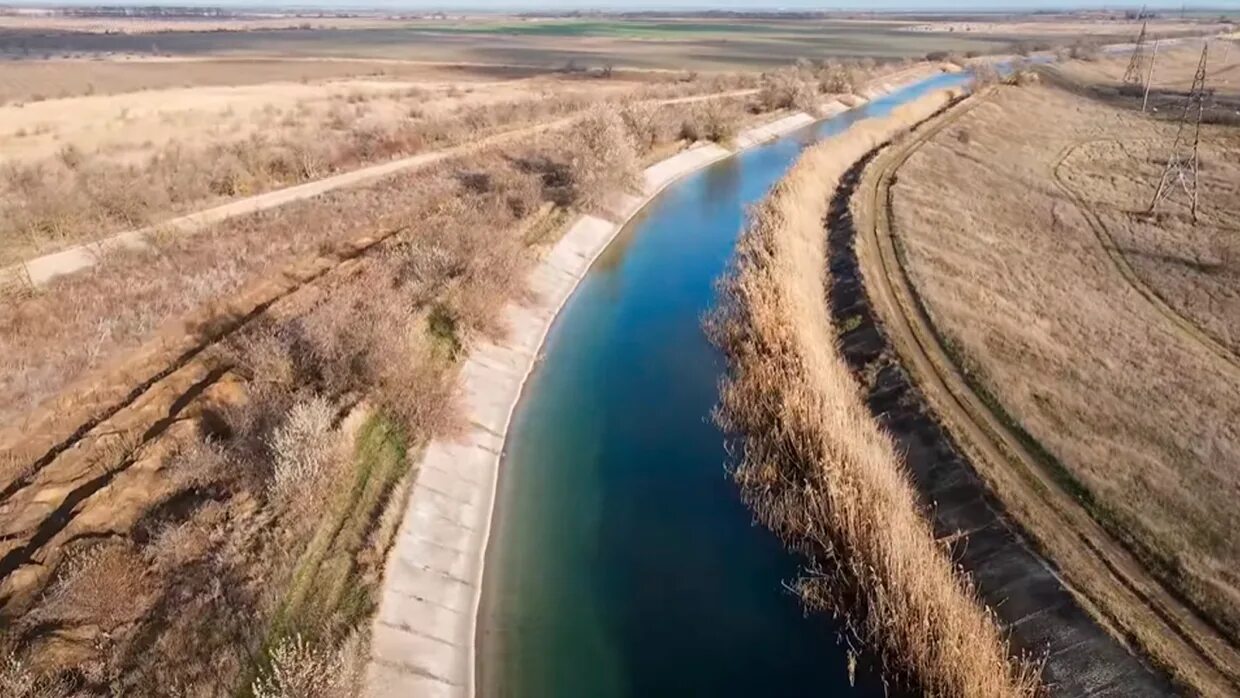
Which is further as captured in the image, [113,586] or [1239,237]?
[1239,237]

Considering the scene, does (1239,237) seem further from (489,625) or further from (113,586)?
(113,586)

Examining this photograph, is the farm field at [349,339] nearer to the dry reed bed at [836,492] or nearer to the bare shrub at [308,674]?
the bare shrub at [308,674]

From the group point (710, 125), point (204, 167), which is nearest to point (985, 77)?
point (710, 125)

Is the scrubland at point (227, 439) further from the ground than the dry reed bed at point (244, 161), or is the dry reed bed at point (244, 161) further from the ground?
the dry reed bed at point (244, 161)

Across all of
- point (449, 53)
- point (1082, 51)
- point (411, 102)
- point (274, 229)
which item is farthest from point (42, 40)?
point (1082, 51)

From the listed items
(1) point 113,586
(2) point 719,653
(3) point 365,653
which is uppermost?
(1) point 113,586

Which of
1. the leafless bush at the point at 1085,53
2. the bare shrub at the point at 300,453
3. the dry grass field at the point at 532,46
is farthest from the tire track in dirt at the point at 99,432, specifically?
the leafless bush at the point at 1085,53
